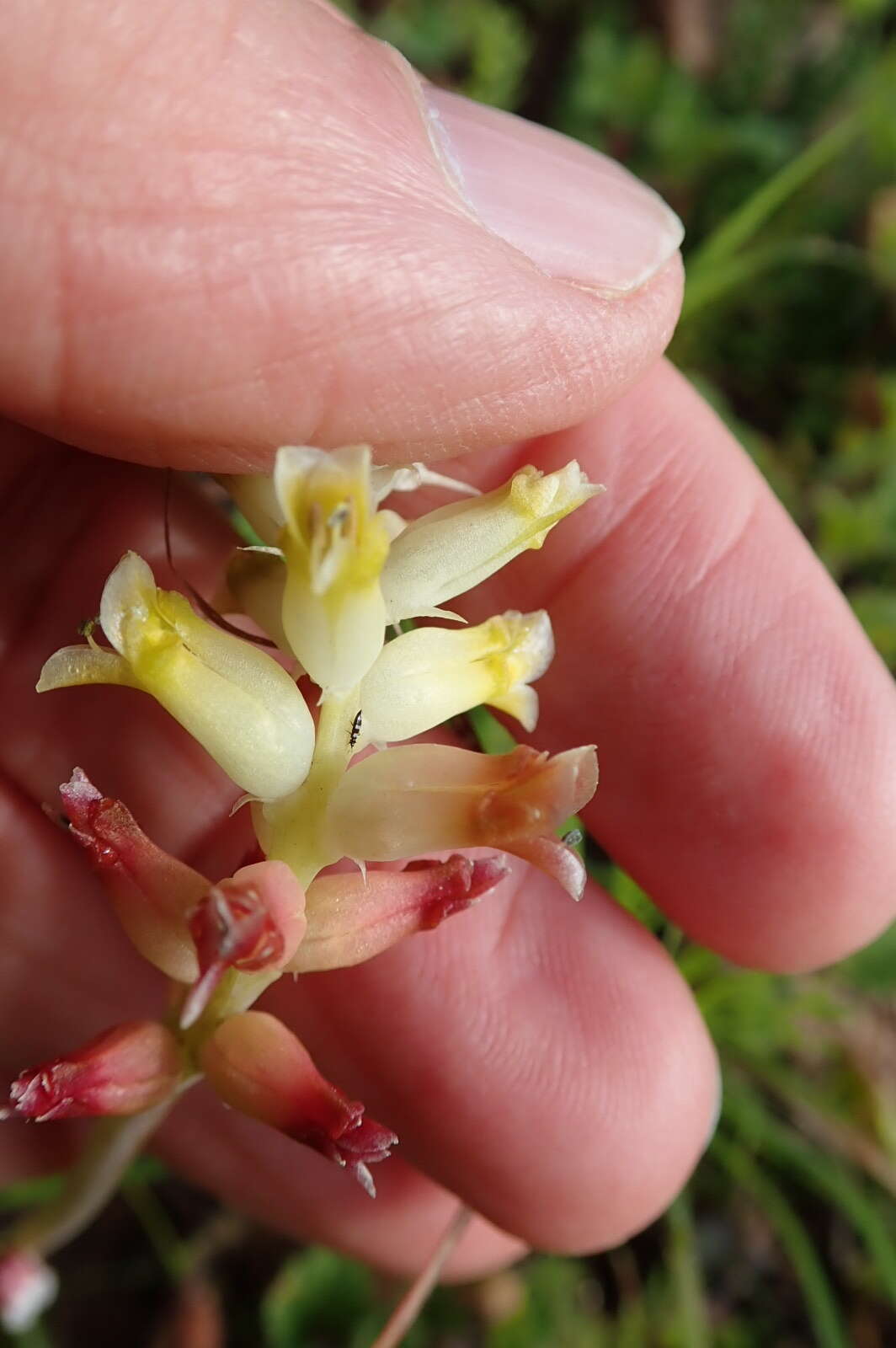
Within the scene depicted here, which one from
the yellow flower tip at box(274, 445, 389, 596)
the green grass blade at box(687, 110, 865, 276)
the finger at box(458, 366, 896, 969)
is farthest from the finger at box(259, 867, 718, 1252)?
the green grass blade at box(687, 110, 865, 276)

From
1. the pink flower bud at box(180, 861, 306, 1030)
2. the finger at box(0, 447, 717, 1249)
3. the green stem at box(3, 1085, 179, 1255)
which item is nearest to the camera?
the pink flower bud at box(180, 861, 306, 1030)

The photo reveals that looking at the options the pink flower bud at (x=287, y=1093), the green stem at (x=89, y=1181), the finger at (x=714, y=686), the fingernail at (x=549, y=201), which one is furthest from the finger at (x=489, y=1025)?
the fingernail at (x=549, y=201)

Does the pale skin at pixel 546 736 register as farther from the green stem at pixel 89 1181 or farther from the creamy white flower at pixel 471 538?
the green stem at pixel 89 1181

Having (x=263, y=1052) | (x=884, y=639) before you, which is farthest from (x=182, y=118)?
(x=884, y=639)

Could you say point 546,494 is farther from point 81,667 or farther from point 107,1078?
point 107,1078

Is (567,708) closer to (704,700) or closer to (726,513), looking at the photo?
(704,700)

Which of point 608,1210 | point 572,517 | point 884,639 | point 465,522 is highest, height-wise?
point 465,522

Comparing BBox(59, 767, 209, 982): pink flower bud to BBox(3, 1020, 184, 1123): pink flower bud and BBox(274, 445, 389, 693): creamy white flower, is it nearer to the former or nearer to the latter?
BBox(3, 1020, 184, 1123): pink flower bud
